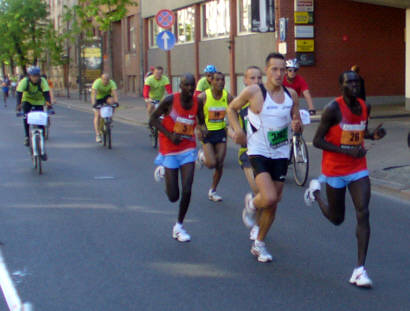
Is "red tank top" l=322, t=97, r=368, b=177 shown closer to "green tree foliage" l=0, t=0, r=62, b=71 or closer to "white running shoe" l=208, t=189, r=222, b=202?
"white running shoe" l=208, t=189, r=222, b=202

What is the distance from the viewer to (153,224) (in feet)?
25.6

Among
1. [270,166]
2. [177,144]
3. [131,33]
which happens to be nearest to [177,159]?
[177,144]

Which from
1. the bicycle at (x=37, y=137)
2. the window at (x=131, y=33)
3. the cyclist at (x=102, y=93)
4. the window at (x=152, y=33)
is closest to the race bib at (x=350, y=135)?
the bicycle at (x=37, y=137)

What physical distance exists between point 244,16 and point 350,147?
2312 cm

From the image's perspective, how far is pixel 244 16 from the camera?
1101 inches

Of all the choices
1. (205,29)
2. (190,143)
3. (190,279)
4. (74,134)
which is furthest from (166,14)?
(190,279)

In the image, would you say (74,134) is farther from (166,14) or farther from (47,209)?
(47,209)

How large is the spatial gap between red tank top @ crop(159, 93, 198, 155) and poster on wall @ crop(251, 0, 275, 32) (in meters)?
17.3

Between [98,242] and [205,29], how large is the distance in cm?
2647

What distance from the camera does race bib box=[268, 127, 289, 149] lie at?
602cm

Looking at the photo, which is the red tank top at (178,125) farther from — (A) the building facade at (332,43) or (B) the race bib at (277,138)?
(A) the building facade at (332,43)

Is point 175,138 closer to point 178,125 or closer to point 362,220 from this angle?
point 178,125

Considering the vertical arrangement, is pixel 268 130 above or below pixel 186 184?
above

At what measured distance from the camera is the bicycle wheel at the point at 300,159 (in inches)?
Result: 404
